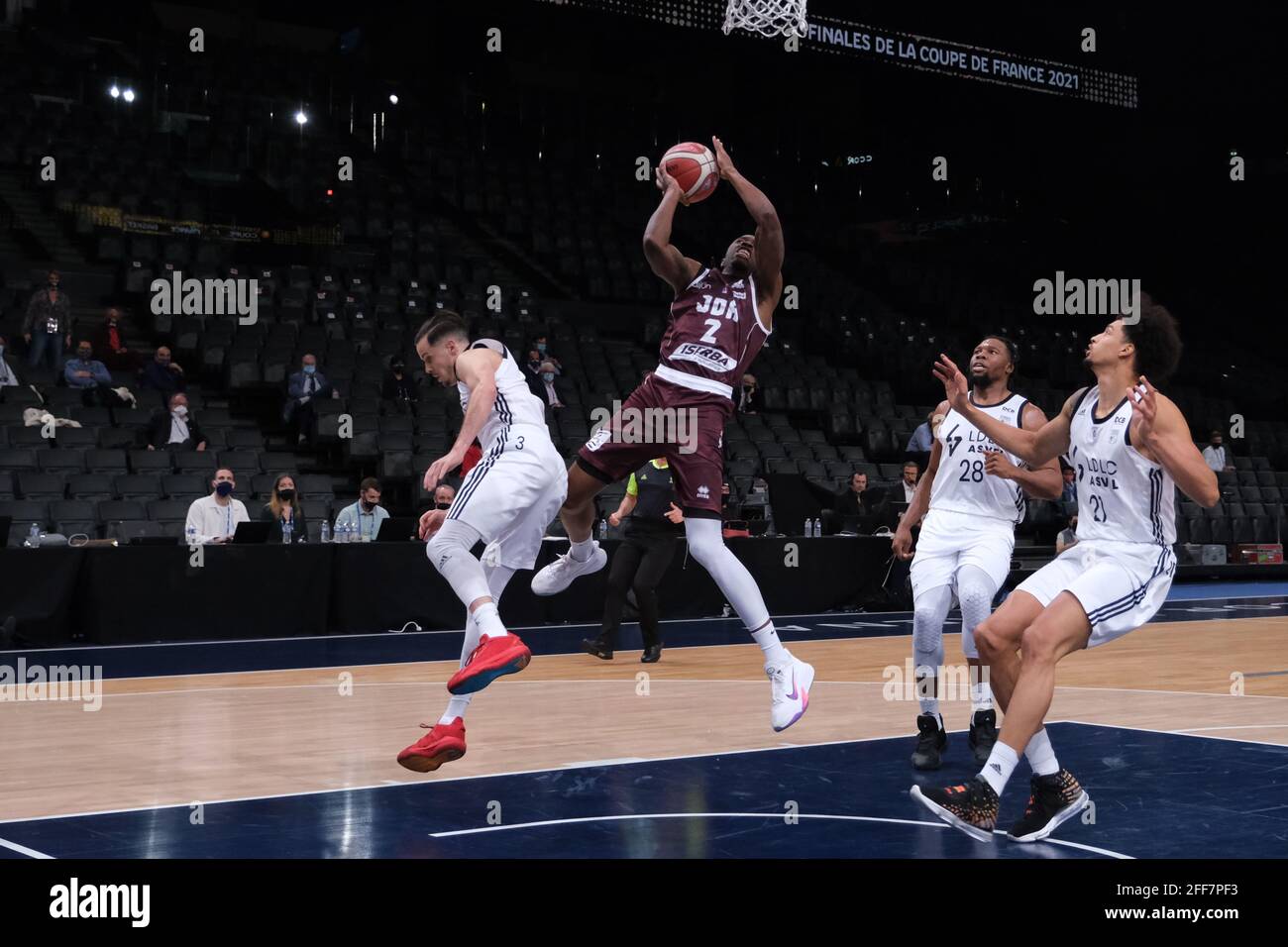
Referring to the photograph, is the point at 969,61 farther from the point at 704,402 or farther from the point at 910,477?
the point at 704,402

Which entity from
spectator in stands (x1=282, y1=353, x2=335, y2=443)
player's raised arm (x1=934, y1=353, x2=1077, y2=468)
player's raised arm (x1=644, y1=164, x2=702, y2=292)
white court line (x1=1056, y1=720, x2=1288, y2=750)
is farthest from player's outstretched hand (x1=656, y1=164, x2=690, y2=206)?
spectator in stands (x1=282, y1=353, x2=335, y2=443)

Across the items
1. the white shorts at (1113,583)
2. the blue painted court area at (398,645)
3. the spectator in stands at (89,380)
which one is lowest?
the blue painted court area at (398,645)

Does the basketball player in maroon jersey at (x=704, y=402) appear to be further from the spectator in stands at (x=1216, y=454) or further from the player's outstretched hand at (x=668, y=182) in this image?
the spectator in stands at (x=1216, y=454)

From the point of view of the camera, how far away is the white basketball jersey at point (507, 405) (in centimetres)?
609

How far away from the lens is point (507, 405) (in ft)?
20.1

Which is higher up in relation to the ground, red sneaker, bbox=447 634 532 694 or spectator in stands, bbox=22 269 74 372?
spectator in stands, bbox=22 269 74 372

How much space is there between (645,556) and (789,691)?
5.56 metres

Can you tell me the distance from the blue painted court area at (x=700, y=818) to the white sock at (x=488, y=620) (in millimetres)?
660

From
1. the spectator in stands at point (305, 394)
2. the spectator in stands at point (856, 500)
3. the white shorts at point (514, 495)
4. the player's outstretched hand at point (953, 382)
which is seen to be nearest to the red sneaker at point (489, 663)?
the white shorts at point (514, 495)

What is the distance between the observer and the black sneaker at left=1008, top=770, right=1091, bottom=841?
4773 millimetres

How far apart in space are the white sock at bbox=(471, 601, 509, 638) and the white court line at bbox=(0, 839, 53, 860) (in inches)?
74.0

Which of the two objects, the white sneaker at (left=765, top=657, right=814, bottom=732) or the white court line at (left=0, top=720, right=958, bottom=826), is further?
the white sneaker at (left=765, top=657, right=814, bottom=732)

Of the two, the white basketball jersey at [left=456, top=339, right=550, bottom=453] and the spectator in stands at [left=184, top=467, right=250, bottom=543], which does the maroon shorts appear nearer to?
the white basketball jersey at [left=456, top=339, right=550, bottom=453]

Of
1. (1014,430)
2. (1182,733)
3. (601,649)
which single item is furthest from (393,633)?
(1014,430)
